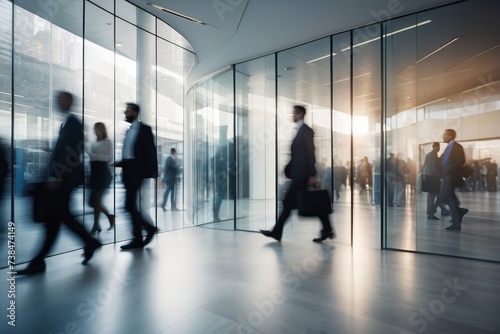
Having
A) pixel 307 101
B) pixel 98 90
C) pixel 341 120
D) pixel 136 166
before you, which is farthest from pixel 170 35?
pixel 341 120

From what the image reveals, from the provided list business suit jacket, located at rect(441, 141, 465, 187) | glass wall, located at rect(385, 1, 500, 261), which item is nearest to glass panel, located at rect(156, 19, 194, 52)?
glass wall, located at rect(385, 1, 500, 261)

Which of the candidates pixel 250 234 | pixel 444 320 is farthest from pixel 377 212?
pixel 444 320

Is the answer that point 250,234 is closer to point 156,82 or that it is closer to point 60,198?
point 60,198

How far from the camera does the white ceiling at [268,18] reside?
12.6ft

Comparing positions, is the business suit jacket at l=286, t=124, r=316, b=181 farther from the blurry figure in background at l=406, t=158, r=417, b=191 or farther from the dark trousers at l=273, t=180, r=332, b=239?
the blurry figure in background at l=406, t=158, r=417, b=191

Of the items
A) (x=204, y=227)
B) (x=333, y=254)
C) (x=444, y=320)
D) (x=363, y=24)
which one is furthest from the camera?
(x=204, y=227)

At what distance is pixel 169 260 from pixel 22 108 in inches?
118

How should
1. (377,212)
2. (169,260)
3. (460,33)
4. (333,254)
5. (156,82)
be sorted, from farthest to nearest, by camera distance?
(377,212), (156,82), (460,33), (333,254), (169,260)

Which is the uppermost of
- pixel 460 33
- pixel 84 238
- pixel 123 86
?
pixel 460 33

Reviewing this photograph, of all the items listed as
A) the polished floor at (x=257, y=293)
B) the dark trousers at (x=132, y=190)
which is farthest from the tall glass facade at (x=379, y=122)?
the dark trousers at (x=132, y=190)

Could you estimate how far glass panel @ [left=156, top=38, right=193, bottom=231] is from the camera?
19.6ft

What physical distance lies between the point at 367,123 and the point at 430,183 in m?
1.61

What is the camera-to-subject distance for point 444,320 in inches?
80.4

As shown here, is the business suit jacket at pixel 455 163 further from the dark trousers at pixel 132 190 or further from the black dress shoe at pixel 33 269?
the black dress shoe at pixel 33 269
